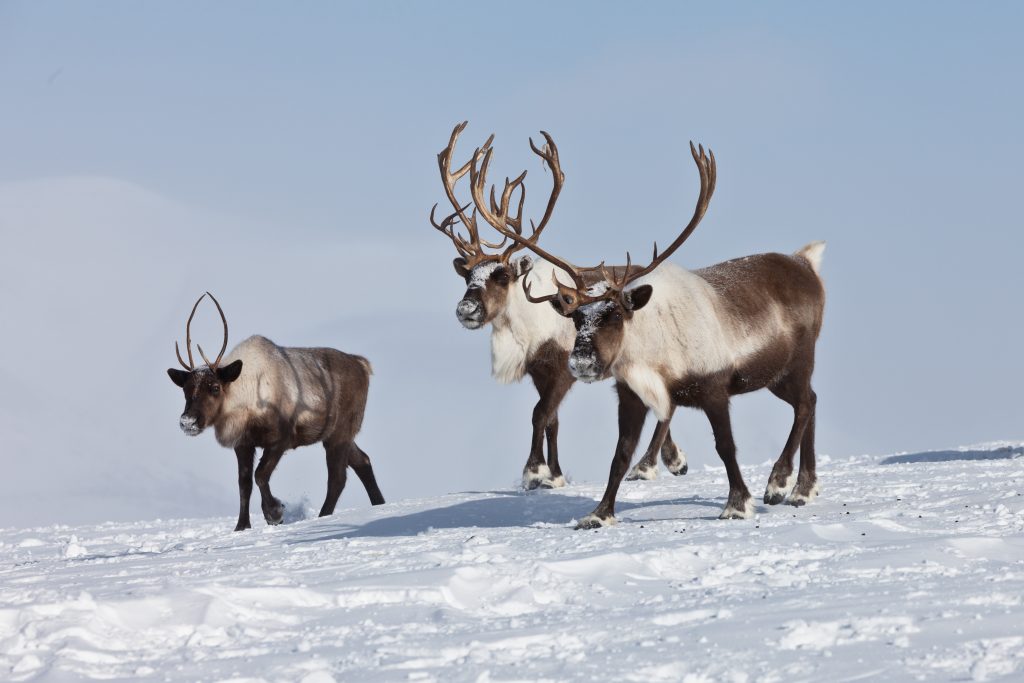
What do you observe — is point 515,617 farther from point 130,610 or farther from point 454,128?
point 454,128

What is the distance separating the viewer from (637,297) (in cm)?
888

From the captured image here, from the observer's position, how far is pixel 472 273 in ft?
40.6

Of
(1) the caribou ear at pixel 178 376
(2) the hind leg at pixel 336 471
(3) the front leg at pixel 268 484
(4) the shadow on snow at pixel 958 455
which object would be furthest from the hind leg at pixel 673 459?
(1) the caribou ear at pixel 178 376

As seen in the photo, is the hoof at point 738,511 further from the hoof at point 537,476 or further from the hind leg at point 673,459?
the hind leg at point 673,459

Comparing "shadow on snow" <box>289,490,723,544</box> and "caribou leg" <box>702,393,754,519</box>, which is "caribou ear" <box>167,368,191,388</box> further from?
"caribou leg" <box>702,393,754,519</box>

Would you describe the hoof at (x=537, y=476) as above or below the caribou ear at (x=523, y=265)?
below

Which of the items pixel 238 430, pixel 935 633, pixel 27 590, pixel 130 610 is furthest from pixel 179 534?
pixel 935 633

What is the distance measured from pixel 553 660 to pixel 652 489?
19.3ft

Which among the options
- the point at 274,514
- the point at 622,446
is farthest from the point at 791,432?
the point at 274,514

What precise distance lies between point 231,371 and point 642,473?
12.8 feet

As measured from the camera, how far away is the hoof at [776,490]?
9930 mm

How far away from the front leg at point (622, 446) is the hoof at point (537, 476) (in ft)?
9.70

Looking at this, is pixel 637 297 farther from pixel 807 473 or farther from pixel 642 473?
pixel 642 473

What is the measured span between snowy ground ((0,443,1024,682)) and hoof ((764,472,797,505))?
1.15 feet
